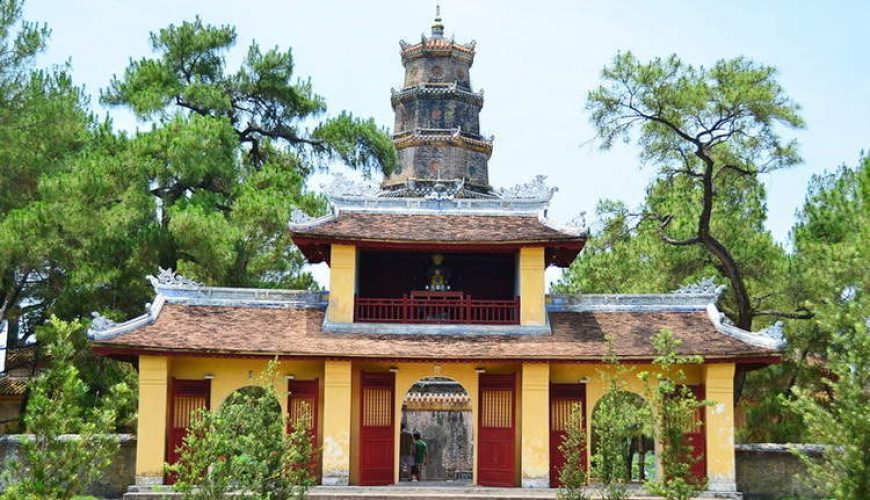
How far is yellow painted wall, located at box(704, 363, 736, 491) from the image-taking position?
20359 millimetres

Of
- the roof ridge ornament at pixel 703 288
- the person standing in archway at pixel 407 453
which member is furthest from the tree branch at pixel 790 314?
the person standing in archway at pixel 407 453

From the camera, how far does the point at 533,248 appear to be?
884 inches

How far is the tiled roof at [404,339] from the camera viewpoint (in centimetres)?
2045

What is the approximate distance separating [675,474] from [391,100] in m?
33.2

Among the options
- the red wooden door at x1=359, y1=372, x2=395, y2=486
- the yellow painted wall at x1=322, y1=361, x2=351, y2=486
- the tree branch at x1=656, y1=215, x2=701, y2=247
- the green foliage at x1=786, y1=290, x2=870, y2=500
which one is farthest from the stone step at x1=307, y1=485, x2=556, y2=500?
the tree branch at x1=656, y1=215, x2=701, y2=247

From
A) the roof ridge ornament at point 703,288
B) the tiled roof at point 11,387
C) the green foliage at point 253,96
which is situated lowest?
the tiled roof at point 11,387

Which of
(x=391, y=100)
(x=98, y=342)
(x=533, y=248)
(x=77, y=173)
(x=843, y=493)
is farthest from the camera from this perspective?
(x=391, y=100)

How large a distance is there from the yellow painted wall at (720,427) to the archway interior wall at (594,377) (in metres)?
0.35

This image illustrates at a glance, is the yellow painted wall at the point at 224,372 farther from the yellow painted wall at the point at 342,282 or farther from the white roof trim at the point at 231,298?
the yellow painted wall at the point at 342,282

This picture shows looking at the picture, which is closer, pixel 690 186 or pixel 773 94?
pixel 773 94

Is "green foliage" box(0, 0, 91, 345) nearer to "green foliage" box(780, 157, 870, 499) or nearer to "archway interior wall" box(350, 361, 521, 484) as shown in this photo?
"archway interior wall" box(350, 361, 521, 484)

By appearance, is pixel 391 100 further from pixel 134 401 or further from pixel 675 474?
pixel 675 474

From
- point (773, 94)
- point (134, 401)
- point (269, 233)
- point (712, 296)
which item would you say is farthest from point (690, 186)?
point (134, 401)

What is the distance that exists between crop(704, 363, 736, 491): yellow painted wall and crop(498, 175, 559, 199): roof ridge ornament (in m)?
5.26
